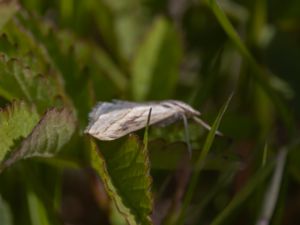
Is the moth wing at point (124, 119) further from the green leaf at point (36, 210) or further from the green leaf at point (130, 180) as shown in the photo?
the green leaf at point (36, 210)

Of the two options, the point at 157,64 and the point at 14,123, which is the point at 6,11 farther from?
the point at 157,64

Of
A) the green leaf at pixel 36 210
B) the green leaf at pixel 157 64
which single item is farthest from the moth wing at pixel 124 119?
the green leaf at pixel 157 64

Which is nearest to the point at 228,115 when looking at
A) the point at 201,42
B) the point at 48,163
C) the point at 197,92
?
the point at 197,92

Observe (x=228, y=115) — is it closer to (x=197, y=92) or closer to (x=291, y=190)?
(x=197, y=92)

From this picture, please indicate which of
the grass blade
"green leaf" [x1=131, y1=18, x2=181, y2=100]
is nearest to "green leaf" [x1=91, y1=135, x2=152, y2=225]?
the grass blade

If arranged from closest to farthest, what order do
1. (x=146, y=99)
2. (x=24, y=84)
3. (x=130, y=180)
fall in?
(x=130, y=180), (x=24, y=84), (x=146, y=99)

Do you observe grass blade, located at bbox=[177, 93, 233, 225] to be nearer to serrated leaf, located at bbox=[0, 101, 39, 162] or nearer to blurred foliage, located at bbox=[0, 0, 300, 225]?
blurred foliage, located at bbox=[0, 0, 300, 225]

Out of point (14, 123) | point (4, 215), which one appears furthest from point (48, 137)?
point (4, 215)
